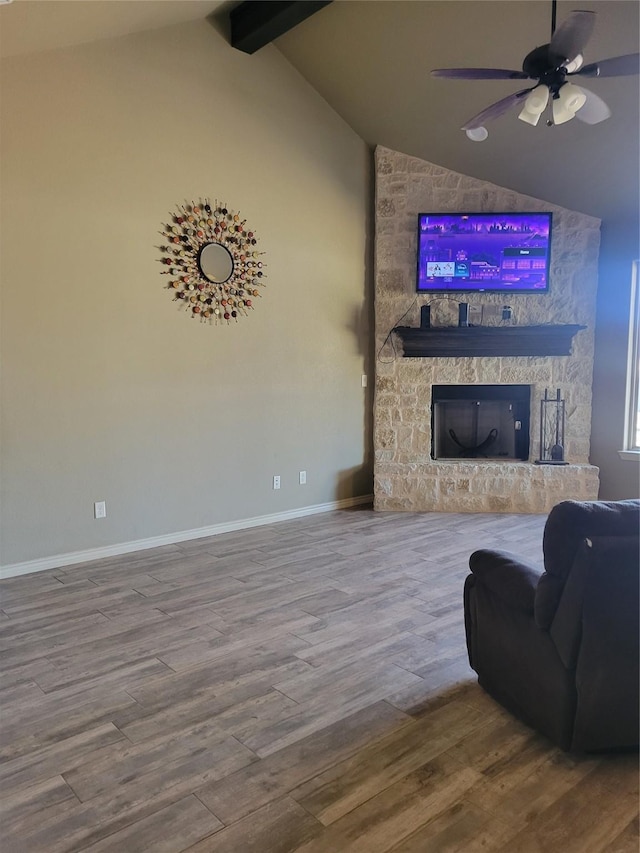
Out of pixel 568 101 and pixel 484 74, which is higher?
pixel 484 74

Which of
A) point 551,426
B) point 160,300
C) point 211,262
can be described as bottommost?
point 551,426

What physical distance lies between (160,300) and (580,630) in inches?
145

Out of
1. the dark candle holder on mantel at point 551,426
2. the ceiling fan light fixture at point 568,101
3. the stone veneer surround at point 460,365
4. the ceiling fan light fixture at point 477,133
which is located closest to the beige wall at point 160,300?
the stone veneer surround at point 460,365

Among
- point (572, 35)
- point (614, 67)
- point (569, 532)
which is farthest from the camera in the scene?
point (614, 67)

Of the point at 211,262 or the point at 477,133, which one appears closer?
the point at 477,133

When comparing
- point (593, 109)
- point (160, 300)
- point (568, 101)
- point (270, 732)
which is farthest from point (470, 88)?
point (270, 732)

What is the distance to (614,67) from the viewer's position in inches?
113

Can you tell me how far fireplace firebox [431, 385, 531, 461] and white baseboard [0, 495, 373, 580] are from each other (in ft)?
3.50

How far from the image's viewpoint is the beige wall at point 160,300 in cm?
388

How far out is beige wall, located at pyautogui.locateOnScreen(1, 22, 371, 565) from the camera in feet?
12.7

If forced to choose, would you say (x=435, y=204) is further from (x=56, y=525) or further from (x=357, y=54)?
(x=56, y=525)

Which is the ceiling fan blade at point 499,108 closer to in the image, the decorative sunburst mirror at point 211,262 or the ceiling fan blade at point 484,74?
the ceiling fan blade at point 484,74

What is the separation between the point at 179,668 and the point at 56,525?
1.87 metres

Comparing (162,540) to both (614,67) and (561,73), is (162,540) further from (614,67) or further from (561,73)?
(614,67)
